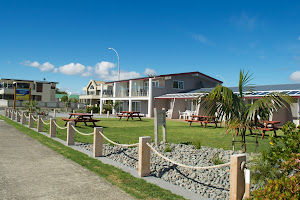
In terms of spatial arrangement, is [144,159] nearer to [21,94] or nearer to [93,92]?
[21,94]

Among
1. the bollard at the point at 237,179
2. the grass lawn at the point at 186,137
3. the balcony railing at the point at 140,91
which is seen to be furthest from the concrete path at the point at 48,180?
the balcony railing at the point at 140,91

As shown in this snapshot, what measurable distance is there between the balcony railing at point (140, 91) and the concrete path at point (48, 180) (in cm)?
2530

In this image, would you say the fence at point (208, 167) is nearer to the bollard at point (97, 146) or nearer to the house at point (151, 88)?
the bollard at point (97, 146)

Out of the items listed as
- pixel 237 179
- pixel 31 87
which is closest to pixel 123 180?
pixel 237 179

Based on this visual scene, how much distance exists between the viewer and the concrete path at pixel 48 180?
4.29m

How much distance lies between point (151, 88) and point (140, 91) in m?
3.95

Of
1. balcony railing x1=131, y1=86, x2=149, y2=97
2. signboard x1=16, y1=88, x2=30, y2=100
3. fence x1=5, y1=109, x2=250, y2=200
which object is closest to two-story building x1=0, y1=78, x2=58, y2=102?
signboard x1=16, y1=88, x2=30, y2=100

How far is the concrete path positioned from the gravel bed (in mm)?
1325

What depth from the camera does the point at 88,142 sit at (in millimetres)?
9930

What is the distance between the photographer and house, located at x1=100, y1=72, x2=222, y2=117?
102 feet

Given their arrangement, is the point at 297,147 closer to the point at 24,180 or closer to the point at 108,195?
the point at 108,195

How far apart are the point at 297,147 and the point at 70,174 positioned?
440 cm

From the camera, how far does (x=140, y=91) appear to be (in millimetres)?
34406

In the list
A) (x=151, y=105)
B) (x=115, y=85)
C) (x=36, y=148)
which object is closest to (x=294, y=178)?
(x=36, y=148)
